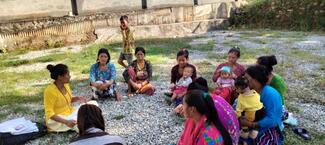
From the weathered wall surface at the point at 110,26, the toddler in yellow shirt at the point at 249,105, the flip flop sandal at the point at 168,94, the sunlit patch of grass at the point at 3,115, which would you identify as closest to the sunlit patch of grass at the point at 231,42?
the weathered wall surface at the point at 110,26

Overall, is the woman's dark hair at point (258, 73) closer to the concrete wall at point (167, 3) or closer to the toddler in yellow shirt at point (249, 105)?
the toddler in yellow shirt at point (249, 105)

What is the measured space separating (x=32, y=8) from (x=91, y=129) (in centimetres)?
1332

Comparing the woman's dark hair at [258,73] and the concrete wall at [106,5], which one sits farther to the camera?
the concrete wall at [106,5]

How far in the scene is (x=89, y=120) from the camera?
396cm

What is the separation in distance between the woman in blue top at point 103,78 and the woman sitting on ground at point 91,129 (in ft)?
14.8

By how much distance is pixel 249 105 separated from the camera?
5590 millimetres

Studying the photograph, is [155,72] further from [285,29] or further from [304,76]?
[285,29]

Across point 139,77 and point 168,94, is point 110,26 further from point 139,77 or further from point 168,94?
point 168,94

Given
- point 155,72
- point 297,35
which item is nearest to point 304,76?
point 155,72

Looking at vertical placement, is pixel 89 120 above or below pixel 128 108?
above

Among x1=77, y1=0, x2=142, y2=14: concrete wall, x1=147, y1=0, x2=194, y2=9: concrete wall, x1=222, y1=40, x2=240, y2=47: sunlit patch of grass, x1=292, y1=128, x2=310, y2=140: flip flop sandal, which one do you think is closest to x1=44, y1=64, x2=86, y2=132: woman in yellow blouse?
x1=292, y1=128, x2=310, y2=140: flip flop sandal

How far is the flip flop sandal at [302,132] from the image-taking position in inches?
255

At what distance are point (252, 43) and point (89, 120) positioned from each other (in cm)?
1269

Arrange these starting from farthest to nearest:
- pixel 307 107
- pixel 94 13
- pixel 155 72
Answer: pixel 94 13 → pixel 155 72 → pixel 307 107
